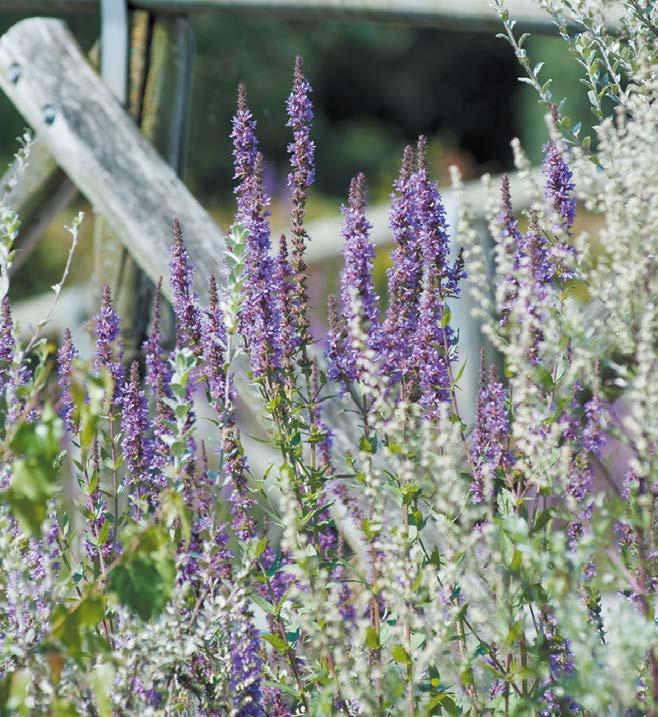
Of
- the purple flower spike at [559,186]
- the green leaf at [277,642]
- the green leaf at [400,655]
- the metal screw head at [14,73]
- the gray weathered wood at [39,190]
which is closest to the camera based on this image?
the green leaf at [400,655]

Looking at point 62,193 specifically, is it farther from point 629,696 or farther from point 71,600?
point 629,696

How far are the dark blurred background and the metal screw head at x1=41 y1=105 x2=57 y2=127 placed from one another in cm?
707

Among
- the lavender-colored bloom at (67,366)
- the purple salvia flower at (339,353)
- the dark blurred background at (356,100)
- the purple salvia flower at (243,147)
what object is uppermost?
the dark blurred background at (356,100)

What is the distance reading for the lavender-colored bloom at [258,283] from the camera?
2.20 meters

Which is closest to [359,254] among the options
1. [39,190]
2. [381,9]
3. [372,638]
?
[372,638]

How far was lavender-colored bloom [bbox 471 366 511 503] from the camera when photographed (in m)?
2.19

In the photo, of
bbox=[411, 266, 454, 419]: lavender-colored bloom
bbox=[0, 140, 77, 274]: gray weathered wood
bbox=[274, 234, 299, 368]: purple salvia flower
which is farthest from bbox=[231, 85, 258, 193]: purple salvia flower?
bbox=[0, 140, 77, 274]: gray weathered wood

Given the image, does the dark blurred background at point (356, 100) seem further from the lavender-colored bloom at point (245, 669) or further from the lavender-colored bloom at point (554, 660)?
the lavender-colored bloom at point (554, 660)

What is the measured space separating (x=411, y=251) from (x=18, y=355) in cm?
78

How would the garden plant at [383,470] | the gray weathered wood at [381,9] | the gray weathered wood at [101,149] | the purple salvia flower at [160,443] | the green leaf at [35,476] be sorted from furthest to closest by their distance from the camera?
the gray weathered wood at [101,149]
the gray weathered wood at [381,9]
the purple salvia flower at [160,443]
the garden plant at [383,470]
the green leaf at [35,476]

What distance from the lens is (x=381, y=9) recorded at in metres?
3.07

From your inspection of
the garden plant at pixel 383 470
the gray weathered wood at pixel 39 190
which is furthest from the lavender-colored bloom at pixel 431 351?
the gray weathered wood at pixel 39 190

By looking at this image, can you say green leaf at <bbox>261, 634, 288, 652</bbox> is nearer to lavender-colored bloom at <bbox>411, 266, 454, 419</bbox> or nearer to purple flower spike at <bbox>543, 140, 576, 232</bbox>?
lavender-colored bloom at <bbox>411, 266, 454, 419</bbox>

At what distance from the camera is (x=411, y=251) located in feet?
7.42
